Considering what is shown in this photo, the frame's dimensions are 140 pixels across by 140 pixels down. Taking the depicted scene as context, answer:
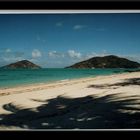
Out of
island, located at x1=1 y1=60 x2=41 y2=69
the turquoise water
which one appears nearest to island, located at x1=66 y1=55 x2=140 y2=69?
the turquoise water

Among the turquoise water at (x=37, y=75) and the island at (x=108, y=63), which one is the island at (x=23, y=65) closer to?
the turquoise water at (x=37, y=75)

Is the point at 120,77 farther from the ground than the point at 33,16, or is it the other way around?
the point at 33,16

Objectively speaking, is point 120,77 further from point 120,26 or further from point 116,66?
point 120,26

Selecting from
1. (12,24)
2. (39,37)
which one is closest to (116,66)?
(39,37)

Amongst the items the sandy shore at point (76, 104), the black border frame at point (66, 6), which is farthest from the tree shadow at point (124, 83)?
the black border frame at point (66, 6)

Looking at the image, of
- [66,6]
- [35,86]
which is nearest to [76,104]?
[35,86]

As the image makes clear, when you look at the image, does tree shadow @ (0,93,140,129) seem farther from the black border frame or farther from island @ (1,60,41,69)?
island @ (1,60,41,69)

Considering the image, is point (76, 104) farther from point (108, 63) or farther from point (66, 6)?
point (66, 6)
